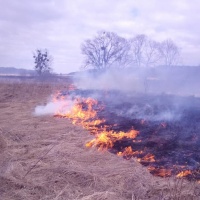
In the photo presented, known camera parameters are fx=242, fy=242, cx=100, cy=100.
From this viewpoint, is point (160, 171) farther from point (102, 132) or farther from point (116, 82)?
point (116, 82)

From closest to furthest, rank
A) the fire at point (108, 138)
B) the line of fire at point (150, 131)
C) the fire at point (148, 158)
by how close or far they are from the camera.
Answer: the line of fire at point (150, 131), the fire at point (148, 158), the fire at point (108, 138)

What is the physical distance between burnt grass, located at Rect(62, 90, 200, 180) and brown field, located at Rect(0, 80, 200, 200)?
78 centimetres

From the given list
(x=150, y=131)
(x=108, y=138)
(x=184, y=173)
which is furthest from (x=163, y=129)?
(x=184, y=173)

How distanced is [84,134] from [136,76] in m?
17.9

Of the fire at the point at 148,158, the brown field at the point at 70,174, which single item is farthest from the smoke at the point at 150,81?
the fire at the point at 148,158

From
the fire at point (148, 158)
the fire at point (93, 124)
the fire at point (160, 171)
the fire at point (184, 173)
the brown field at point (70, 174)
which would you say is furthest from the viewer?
the fire at point (93, 124)

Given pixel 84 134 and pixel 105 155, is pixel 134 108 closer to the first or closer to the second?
pixel 84 134

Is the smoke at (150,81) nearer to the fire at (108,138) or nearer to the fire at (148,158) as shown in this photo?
the fire at (108,138)

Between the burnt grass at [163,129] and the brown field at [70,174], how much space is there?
78cm

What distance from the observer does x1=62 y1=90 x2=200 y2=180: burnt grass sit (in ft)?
22.9

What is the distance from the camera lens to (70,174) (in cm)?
613

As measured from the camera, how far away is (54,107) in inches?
627

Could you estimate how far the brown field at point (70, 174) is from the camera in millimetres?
5137

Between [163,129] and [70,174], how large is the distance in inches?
181
